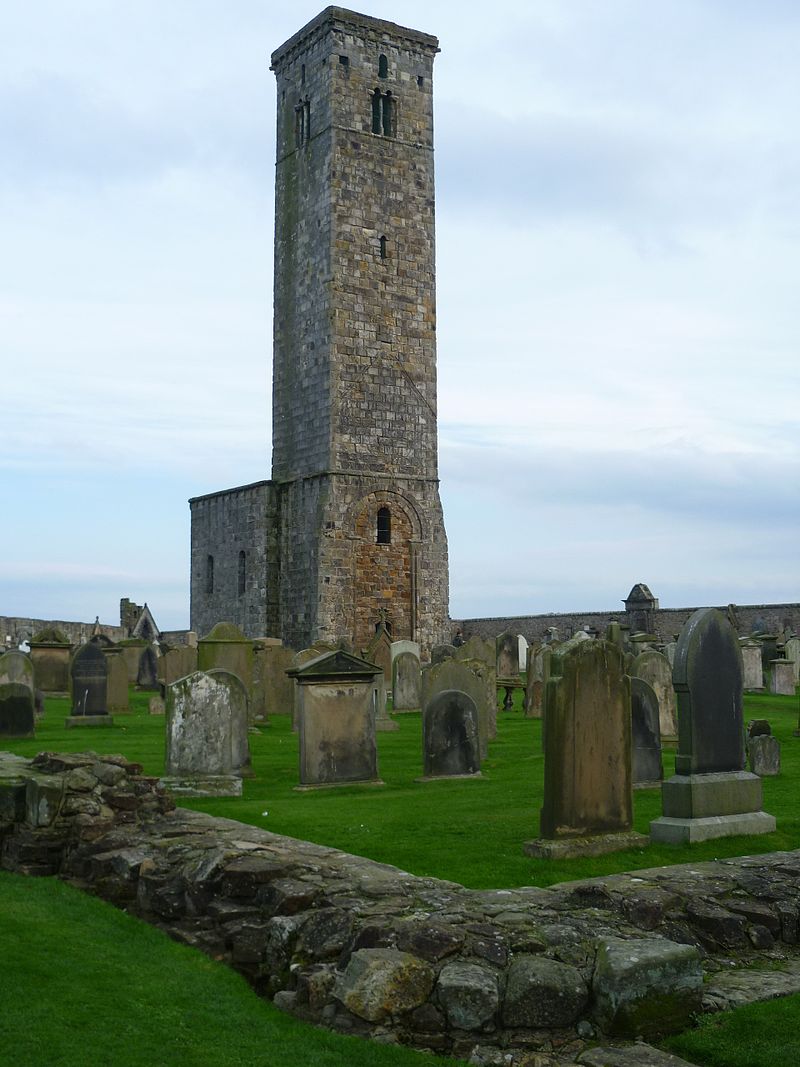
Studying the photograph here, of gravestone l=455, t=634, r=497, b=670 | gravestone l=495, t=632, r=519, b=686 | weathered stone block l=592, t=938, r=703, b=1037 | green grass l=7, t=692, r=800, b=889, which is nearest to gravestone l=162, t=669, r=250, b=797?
green grass l=7, t=692, r=800, b=889

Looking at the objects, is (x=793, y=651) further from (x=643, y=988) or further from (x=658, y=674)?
(x=643, y=988)

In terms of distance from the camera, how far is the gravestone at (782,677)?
26.0 metres

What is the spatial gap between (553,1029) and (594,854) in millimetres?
3233

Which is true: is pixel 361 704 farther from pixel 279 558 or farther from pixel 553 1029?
pixel 279 558

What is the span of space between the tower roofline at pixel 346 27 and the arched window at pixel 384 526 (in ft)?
46.2

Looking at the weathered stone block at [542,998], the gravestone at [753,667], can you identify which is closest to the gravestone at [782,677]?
the gravestone at [753,667]

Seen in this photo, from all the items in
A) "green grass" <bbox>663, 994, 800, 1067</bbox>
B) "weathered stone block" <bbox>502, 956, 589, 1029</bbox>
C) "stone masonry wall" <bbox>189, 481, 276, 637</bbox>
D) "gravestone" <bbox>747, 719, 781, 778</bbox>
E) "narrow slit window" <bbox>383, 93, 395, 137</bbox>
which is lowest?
"green grass" <bbox>663, 994, 800, 1067</bbox>

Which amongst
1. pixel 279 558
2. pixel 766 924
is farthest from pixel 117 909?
pixel 279 558

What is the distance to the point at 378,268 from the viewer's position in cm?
3541

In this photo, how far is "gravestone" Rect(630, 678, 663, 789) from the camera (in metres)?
12.5

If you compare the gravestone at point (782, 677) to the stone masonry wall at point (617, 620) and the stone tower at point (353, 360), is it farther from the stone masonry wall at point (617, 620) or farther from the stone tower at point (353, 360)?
the stone tower at point (353, 360)

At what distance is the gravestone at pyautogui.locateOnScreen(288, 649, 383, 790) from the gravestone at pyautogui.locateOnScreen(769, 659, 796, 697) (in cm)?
1535

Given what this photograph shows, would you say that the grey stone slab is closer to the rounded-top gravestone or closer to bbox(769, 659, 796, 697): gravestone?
the rounded-top gravestone

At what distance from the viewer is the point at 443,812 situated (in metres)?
11.0
